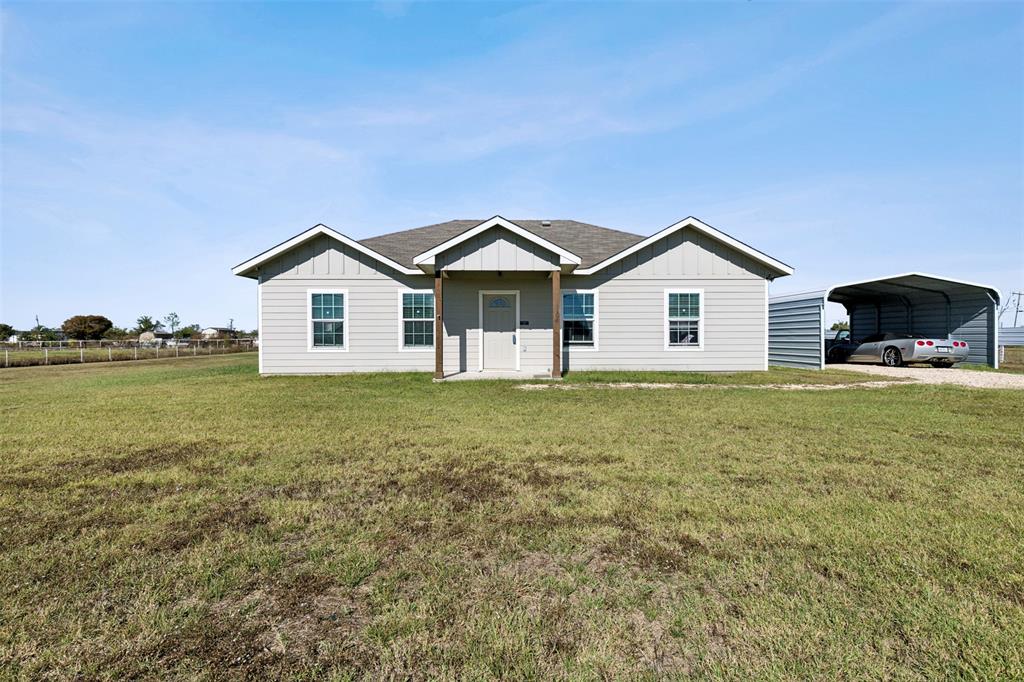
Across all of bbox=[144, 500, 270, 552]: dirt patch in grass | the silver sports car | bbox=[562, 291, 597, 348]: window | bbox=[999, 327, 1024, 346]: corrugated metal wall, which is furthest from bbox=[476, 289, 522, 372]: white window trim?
bbox=[999, 327, 1024, 346]: corrugated metal wall

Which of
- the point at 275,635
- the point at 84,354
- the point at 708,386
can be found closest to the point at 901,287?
the point at 708,386

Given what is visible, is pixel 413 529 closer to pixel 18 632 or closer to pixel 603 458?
pixel 18 632

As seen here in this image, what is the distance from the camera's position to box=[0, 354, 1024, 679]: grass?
1.88 m

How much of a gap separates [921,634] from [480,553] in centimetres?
208

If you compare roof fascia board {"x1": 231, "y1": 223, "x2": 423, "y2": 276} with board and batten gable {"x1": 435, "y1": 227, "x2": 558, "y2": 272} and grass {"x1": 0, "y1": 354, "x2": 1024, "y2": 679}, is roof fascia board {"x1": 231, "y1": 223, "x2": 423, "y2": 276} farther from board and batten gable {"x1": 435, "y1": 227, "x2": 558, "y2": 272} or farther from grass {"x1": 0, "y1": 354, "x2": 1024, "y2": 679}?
grass {"x1": 0, "y1": 354, "x2": 1024, "y2": 679}

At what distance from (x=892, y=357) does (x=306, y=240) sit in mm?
19383

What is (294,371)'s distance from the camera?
516 inches

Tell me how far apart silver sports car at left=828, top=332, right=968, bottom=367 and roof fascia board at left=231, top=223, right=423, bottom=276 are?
1606 centimetres

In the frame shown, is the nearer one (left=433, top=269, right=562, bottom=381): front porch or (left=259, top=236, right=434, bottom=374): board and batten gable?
(left=259, top=236, right=434, bottom=374): board and batten gable

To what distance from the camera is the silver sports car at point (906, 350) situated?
1497 cm

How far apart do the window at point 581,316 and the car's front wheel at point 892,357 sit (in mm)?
10934

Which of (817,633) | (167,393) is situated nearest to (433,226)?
(167,393)

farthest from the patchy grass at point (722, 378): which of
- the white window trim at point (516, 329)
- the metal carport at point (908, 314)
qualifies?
the metal carport at point (908, 314)

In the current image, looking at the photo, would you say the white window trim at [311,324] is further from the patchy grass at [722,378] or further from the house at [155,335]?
the house at [155,335]
